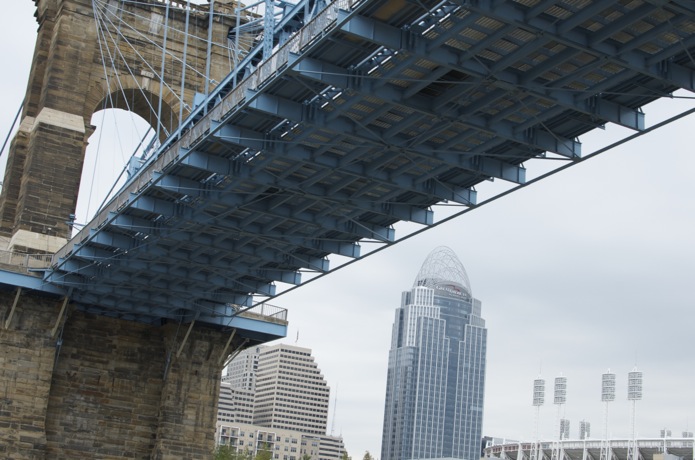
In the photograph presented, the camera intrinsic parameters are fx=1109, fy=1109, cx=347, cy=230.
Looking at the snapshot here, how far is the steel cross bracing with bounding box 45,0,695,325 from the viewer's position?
2972 cm

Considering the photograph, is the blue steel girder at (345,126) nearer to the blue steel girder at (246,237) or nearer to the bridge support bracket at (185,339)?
the blue steel girder at (246,237)

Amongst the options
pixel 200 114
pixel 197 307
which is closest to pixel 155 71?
pixel 197 307

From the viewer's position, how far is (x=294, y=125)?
1480 inches

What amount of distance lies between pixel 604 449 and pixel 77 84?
104 metres

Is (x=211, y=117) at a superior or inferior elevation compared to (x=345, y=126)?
superior

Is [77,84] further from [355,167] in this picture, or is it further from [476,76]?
[476,76]

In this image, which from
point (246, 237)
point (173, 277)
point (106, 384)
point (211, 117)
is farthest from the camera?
point (106, 384)

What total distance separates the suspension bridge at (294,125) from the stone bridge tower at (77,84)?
0.36ft

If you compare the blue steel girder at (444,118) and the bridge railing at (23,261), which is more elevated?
the blue steel girder at (444,118)

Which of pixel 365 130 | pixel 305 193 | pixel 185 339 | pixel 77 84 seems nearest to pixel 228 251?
pixel 305 193

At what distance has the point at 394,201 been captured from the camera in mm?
43281

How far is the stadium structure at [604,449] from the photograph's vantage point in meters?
134

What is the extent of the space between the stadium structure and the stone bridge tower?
277ft

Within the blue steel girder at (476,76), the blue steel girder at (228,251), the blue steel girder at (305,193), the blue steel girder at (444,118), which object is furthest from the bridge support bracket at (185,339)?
the blue steel girder at (476,76)
